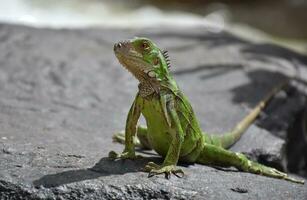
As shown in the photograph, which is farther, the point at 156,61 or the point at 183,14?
the point at 183,14

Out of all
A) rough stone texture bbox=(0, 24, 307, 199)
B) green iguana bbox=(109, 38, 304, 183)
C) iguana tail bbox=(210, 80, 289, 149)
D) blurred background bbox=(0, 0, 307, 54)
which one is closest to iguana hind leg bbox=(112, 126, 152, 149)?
rough stone texture bbox=(0, 24, 307, 199)

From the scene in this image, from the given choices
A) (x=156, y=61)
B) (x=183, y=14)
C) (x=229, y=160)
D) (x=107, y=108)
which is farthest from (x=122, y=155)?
(x=183, y=14)

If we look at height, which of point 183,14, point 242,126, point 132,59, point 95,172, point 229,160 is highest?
point 183,14

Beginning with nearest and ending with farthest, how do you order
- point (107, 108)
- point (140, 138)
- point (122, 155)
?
1. point (122, 155)
2. point (140, 138)
3. point (107, 108)

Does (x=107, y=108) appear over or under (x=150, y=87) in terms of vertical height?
under

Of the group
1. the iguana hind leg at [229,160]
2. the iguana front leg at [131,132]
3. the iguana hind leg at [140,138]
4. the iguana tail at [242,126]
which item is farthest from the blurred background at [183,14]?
the iguana front leg at [131,132]

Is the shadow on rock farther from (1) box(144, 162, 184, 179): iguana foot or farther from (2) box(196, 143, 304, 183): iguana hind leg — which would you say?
(2) box(196, 143, 304, 183): iguana hind leg

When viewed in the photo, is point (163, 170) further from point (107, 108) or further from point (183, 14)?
point (183, 14)

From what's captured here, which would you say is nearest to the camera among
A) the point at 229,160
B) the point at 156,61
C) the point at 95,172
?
the point at 95,172
